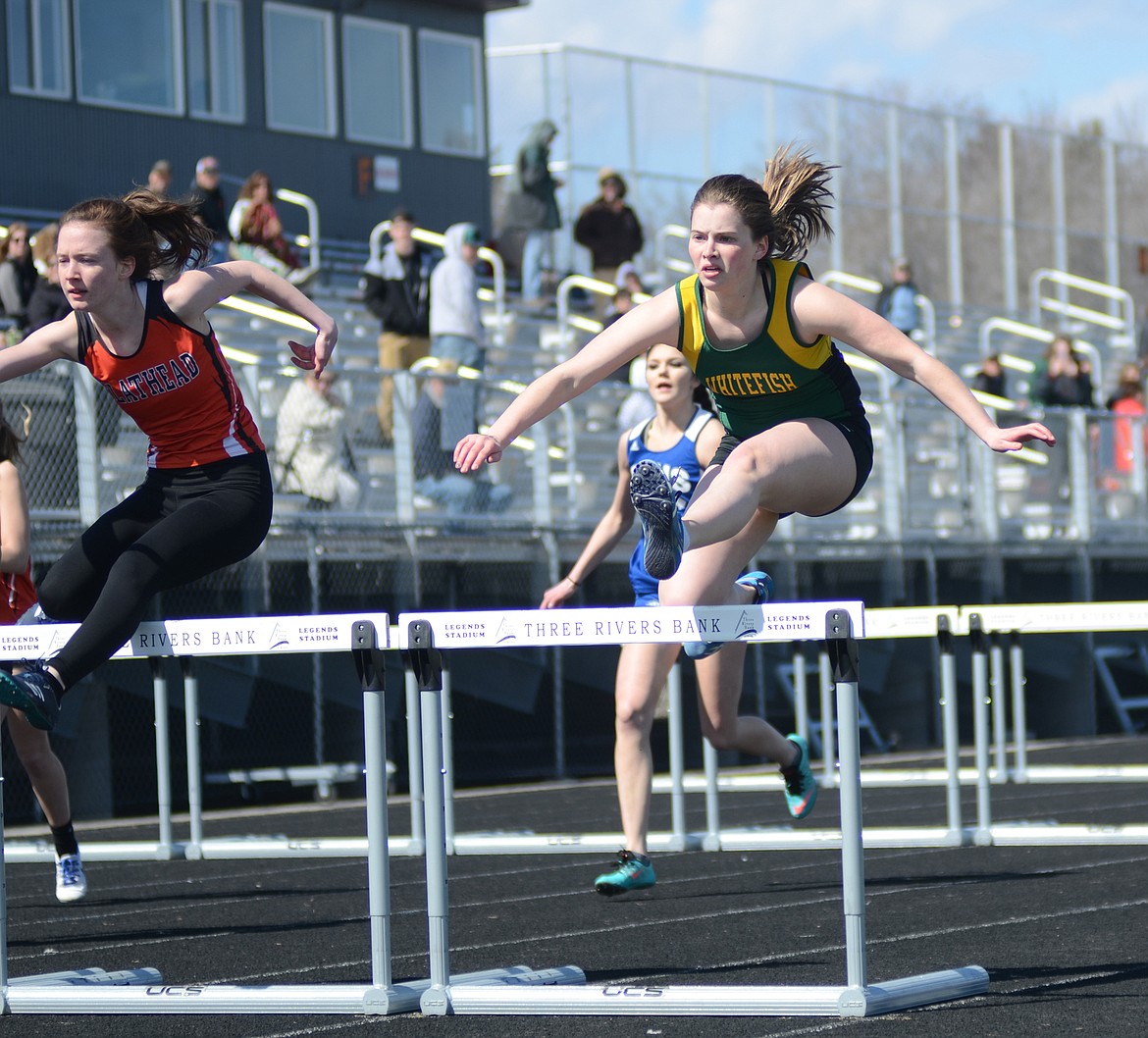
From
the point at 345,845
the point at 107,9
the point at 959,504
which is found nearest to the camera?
the point at 345,845

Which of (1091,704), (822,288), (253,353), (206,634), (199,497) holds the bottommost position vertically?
(1091,704)

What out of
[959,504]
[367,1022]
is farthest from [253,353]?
[367,1022]

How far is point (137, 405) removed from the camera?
6.21 meters

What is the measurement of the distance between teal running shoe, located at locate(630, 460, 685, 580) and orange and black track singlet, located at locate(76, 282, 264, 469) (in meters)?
1.26

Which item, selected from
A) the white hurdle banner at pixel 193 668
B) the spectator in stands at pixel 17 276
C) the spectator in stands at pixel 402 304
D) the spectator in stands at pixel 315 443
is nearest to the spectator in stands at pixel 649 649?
the white hurdle banner at pixel 193 668

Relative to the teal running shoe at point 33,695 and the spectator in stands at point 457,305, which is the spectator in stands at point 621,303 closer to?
the spectator in stands at point 457,305

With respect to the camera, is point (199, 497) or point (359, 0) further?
point (359, 0)

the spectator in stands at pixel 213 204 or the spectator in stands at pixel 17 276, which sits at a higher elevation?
the spectator in stands at pixel 213 204

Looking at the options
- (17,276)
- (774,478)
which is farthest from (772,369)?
(17,276)

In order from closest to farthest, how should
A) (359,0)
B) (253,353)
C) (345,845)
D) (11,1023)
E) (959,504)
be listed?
(11,1023) → (345,845) → (253,353) → (959,504) → (359,0)

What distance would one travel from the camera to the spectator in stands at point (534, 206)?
2091 cm

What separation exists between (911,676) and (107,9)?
11777 mm

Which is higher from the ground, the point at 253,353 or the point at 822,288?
the point at 253,353

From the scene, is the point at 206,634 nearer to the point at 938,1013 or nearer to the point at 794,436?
the point at 794,436
